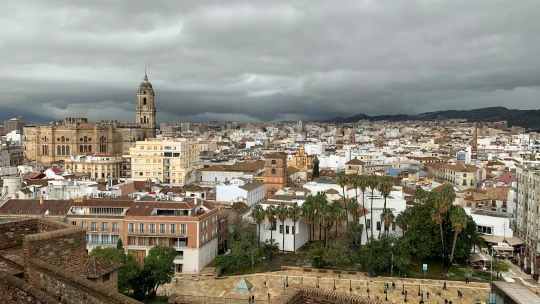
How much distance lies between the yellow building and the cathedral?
38.9m

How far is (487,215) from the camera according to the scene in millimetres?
54875

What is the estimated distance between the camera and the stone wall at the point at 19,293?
8875mm

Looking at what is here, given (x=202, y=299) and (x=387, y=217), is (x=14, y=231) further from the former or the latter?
(x=387, y=217)

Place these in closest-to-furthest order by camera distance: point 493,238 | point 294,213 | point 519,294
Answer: point 519,294
point 294,213
point 493,238

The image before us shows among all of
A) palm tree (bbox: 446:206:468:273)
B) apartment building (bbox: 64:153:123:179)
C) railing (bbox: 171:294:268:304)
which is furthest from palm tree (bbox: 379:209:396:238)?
apartment building (bbox: 64:153:123:179)

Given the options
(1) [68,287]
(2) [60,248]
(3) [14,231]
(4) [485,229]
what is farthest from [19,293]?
(4) [485,229]

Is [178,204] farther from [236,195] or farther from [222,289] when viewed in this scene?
[236,195]

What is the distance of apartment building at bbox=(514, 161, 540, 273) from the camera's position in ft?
154

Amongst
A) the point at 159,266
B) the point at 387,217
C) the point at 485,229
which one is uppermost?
the point at 387,217

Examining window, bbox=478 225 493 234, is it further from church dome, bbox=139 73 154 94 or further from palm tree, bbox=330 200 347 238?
church dome, bbox=139 73 154 94

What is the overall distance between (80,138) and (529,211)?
113m

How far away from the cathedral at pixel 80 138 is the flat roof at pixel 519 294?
115 meters

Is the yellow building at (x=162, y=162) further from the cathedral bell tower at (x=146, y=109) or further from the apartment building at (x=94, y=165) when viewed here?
the cathedral bell tower at (x=146, y=109)

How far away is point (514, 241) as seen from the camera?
51.4m
